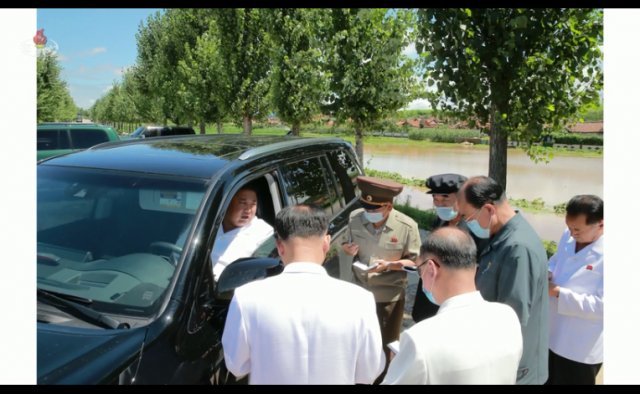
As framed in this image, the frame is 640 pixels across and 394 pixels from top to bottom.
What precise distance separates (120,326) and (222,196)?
30.8 inches

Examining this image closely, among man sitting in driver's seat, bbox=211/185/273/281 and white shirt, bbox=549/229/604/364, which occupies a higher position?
man sitting in driver's seat, bbox=211/185/273/281

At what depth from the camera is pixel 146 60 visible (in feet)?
101

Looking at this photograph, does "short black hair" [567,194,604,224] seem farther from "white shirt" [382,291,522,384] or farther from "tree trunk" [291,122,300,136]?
"tree trunk" [291,122,300,136]

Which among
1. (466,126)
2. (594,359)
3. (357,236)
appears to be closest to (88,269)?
(357,236)

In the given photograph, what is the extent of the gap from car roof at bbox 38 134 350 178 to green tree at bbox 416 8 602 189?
10.4ft

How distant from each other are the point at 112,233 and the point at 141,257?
0.88 ft

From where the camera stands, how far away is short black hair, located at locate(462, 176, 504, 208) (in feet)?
7.96

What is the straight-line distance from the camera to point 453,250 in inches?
66.1

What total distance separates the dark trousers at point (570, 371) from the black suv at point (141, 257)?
176cm

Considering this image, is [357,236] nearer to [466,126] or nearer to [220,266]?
[220,266]

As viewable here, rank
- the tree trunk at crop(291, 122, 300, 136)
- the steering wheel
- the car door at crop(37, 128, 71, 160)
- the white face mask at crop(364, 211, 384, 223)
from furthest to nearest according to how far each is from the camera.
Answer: the tree trunk at crop(291, 122, 300, 136)
the car door at crop(37, 128, 71, 160)
the white face mask at crop(364, 211, 384, 223)
the steering wheel

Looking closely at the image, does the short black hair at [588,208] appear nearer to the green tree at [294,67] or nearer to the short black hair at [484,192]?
the short black hair at [484,192]

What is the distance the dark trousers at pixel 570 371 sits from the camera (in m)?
2.66

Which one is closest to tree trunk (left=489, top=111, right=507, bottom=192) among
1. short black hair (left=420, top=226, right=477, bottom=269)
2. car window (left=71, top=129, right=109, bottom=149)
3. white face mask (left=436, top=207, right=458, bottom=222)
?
white face mask (left=436, top=207, right=458, bottom=222)
